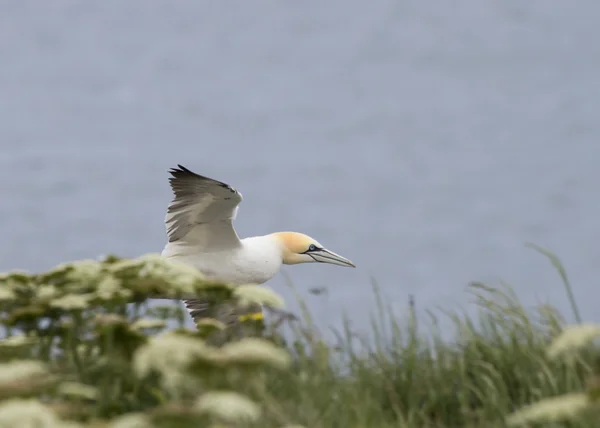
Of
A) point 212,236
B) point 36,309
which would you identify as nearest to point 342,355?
point 36,309

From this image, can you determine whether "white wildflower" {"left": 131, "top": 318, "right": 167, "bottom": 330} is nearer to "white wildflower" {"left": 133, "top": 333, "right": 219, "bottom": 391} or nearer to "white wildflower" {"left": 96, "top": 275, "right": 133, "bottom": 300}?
"white wildflower" {"left": 96, "top": 275, "right": 133, "bottom": 300}

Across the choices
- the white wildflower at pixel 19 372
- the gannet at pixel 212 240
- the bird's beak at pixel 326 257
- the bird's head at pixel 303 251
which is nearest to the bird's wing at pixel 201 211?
the gannet at pixel 212 240

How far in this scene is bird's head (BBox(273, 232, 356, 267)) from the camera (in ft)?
36.9

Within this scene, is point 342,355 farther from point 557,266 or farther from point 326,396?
point 557,266

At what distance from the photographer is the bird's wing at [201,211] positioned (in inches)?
386

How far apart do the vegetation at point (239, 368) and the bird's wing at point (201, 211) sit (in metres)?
3.29

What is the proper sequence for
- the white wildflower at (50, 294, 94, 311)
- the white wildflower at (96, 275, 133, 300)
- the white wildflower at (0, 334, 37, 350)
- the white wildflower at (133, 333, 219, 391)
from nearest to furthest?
the white wildflower at (133, 333, 219, 391), the white wildflower at (50, 294, 94, 311), the white wildflower at (96, 275, 133, 300), the white wildflower at (0, 334, 37, 350)

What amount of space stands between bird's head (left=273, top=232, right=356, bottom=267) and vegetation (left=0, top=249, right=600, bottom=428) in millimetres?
4477

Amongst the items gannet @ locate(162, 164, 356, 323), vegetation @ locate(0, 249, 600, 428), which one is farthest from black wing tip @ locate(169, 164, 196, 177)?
vegetation @ locate(0, 249, 600, 428)

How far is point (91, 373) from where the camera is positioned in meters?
5.63

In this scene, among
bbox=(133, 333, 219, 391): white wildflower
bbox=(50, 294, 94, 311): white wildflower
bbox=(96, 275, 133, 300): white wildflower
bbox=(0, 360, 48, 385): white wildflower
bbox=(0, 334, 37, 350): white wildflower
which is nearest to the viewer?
bbox=(133, 333, 219, 391): white wildflower

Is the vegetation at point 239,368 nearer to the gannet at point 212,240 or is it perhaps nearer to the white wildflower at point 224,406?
the white wildflower at point 224,406

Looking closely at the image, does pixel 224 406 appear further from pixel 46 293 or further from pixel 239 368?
pixel 46 293

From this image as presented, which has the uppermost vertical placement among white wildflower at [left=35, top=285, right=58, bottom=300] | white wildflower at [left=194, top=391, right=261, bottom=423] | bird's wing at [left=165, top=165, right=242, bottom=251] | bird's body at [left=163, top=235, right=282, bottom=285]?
bird's wing at [left=165, top=165, right=242, bottom=251]
